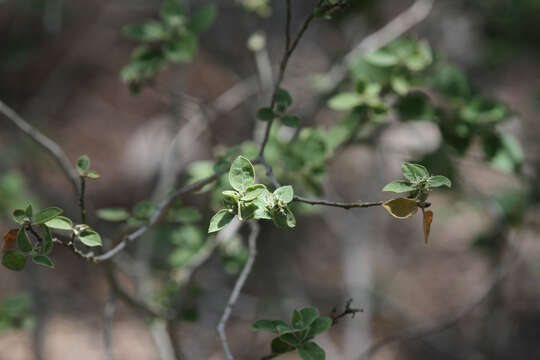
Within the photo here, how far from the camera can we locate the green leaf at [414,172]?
787 mm

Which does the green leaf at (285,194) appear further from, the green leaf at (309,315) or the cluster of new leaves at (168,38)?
the cluster of new leaves at (168,38)

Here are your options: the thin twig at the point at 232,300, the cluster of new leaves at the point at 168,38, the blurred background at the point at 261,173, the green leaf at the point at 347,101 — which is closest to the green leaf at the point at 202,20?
the cluster of new leaves at the point at 168,38

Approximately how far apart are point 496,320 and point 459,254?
3.64 feet

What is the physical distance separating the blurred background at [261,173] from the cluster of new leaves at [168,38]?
0.58ft

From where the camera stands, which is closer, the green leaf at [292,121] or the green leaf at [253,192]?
the green leaf at [253,192]

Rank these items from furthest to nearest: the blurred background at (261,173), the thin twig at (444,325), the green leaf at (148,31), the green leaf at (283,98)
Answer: the blurred background at (261,173) → the thin twig at (444,325) → the green leaf at (148,31) → the green leaf at (283,98)

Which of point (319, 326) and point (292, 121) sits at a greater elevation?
point (292, 121)

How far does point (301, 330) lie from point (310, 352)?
4 centimetres

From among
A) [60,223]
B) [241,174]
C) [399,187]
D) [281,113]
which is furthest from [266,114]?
[60,223]

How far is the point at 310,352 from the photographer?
2.88 ft

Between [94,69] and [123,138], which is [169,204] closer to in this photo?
[123,138]

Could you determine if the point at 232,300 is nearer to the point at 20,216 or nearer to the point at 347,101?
the point at 20,216

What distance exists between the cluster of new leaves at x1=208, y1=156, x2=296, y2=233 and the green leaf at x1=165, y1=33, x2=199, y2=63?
2.05 ft

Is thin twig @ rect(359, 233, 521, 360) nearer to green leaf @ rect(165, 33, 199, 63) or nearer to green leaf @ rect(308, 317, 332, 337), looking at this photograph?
green leaf @ rect(308, 317, 332, 337)
